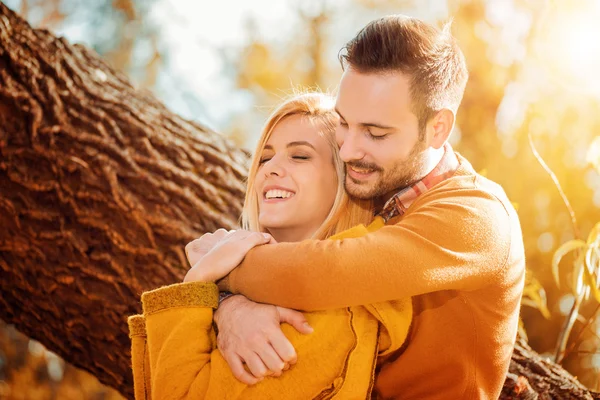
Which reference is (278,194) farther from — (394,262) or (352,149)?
(394,262)

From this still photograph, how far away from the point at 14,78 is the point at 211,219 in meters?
0.96

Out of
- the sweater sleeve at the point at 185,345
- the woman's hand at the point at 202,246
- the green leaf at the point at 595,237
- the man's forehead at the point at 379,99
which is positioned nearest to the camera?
the sweater sleeve at the point at 185,345

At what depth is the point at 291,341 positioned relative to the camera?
1.43m

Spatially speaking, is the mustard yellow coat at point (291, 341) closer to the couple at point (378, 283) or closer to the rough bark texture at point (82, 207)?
the couple at point (378, 283)

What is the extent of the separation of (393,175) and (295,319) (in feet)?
1.70

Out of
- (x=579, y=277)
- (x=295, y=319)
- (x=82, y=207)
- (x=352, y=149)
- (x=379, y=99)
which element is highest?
(x=379, y=99)

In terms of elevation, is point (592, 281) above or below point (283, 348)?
below

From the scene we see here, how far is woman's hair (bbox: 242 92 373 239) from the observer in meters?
1.89

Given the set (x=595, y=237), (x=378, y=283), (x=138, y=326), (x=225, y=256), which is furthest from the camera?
(x=595, y=237)

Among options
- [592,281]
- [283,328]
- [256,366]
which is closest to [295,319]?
[283,328]

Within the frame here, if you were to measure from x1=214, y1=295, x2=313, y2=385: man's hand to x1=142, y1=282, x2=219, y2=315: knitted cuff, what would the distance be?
75mm

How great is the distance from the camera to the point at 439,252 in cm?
137

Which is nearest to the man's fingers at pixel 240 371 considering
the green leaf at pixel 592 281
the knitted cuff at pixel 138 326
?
the knitted cuff at pixel 138 326

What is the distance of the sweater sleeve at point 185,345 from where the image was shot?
146 centimetres
